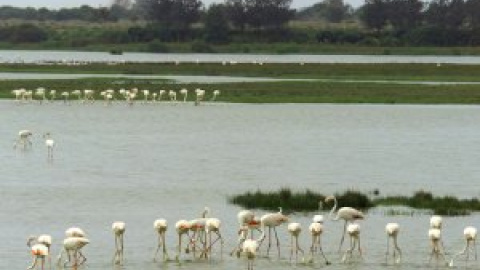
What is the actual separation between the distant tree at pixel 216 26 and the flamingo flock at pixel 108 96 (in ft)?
253

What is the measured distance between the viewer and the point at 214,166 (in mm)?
36156

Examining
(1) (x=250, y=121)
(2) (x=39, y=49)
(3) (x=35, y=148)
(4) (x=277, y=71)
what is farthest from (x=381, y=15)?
(3) (x=35, y=148)

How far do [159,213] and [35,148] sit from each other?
45.9 feet

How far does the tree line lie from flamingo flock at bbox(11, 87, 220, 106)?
245 ft

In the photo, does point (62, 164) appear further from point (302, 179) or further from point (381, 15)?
point (381, 15)

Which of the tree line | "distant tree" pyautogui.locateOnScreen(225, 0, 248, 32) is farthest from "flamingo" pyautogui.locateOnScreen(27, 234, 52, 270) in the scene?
"distant tree" pyautogui.locateOnScreen(225, 0, 248, 32)

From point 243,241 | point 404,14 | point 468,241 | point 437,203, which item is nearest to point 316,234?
point 243,241

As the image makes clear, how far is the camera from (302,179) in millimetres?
33250

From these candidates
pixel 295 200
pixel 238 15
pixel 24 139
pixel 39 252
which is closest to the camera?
pixel 39 252

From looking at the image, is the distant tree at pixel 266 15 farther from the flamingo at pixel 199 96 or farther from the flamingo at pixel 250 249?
the flamingo at pixel 250 249

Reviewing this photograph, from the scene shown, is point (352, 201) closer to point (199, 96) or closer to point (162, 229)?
point (162, 229)

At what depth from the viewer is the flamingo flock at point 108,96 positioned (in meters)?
55.8

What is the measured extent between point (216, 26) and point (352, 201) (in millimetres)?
111002

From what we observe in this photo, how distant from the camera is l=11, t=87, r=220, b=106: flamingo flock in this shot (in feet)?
183
